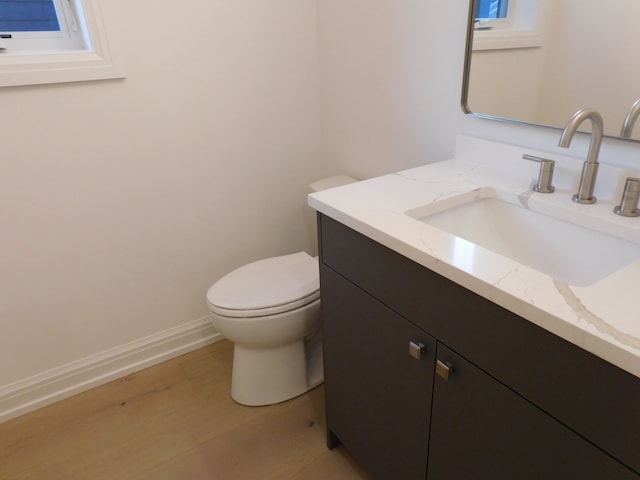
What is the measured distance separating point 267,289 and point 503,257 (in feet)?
3.02

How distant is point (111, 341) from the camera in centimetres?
181

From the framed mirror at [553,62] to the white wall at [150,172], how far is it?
0.86 meters

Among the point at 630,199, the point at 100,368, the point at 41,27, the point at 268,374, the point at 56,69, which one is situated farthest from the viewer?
the point at 100,368

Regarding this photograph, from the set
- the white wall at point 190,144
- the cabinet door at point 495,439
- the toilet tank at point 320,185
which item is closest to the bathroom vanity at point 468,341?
the cabinet door at point 495,439

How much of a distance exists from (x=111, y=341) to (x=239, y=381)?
57 centimetres

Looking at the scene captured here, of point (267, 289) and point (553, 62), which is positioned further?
point (267, 289)

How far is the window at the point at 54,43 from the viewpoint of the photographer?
1.37 m

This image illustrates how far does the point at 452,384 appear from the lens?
2.86 ft

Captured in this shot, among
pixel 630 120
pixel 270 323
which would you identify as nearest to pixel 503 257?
pixel 630 120

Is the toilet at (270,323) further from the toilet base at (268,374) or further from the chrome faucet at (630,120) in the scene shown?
the chrome faucet at (630,120)

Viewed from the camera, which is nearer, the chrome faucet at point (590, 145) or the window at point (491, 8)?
the chrome faucet at point (590, 145)

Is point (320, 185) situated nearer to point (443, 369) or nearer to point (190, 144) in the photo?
point (190, 144)

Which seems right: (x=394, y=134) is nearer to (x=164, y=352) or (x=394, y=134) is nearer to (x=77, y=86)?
(x=77, y=86)

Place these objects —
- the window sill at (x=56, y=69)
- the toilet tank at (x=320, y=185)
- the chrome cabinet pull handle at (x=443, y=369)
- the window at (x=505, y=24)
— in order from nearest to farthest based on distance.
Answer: the chrome cabinet pull handle at (x=443, y=369)
the window at (x=505, y=24)
the window sill at (x=56, y=69)
the toilet tank at (x=320, y=185)
